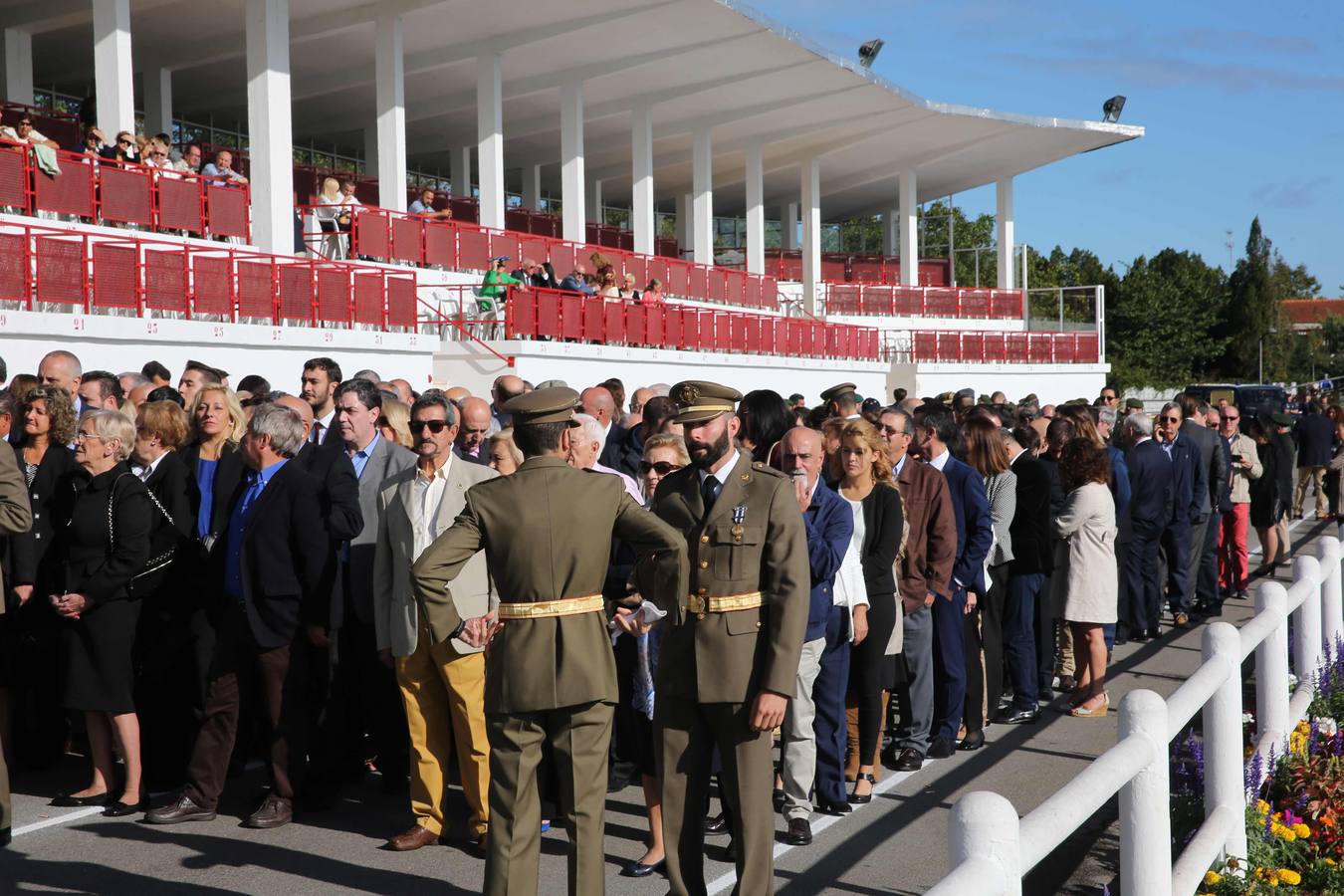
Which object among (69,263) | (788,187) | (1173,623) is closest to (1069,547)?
(1173,623)

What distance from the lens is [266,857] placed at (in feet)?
21.6

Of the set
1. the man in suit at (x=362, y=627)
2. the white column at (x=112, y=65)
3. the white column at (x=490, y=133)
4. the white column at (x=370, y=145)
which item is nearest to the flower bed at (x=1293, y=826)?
the man in suit at (x=362, y=627)

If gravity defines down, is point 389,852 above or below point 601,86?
below

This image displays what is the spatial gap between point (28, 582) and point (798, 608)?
4.31 m

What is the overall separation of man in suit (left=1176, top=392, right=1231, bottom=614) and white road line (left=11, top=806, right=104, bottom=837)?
10125 mm

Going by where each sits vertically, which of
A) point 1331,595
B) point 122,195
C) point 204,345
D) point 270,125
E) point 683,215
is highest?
point 683,215

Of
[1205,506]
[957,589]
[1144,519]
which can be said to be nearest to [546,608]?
[957,589]

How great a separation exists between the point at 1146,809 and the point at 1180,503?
9491 mm

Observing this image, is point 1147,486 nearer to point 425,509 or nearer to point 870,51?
point 425,509

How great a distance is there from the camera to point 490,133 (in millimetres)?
32188

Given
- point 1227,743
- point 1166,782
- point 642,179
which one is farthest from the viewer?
point 642,179

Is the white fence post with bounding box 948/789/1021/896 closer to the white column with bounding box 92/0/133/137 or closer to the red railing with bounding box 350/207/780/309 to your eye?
the red railing with bounding box 350/207/780/309

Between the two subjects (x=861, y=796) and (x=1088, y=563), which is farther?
(x=1088, y=563)

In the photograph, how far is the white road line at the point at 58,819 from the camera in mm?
6969
